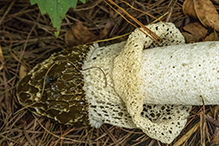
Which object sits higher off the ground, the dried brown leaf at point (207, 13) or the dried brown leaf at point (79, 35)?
the dried brown leaf at point (79, 35)

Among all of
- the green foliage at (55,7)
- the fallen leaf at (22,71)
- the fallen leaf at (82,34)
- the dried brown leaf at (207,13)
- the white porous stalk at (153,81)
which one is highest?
the green foliage at (55,7)

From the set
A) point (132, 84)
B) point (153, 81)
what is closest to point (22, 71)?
point (132, 84)

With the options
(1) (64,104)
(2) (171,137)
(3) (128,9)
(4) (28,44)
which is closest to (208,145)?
(2) (171,137)

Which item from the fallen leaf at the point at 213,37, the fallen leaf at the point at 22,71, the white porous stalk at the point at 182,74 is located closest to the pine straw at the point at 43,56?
the fallen leaf at the point at 22,71

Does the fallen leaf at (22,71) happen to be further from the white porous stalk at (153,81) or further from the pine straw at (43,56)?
the white porous stalk at (153,81)

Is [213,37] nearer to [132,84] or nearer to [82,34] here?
[132,84]

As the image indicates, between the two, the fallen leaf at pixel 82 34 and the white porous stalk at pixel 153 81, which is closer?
the white porous stalk at pixel 153 81
